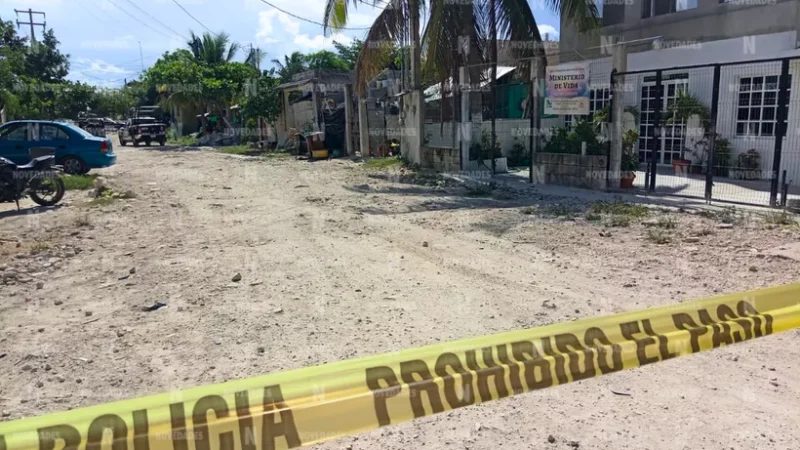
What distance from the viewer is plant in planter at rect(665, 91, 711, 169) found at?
13.6 metres

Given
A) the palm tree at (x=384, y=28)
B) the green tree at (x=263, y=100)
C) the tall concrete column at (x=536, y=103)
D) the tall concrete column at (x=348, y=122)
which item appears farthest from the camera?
the green tree at (x=263, y=100)

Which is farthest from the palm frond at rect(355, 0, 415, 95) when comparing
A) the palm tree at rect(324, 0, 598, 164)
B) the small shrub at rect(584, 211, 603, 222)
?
the small shrub at rect(584, 211, 603, 222)

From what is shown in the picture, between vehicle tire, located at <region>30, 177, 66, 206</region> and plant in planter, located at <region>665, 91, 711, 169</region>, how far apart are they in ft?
44.7

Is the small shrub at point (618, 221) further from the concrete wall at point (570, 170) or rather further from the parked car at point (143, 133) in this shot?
the parked car at point (143, 133)

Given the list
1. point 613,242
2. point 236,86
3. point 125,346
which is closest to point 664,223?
point 613,242

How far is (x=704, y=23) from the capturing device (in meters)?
14.2

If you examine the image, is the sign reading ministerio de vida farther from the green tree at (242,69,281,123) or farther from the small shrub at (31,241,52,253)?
the green tree at (242,69,281,123)

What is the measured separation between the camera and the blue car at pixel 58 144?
46.1 feet

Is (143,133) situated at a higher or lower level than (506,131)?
higher

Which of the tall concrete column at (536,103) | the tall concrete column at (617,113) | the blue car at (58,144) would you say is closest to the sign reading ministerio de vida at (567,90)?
the tall concrete column at (536,103)

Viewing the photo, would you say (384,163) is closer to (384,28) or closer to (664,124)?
(384,28)

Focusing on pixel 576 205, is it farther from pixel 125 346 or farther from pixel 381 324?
pixel 125 346

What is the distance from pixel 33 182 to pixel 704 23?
1541 centimetres

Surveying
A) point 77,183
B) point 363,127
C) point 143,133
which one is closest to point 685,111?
point 363,127
